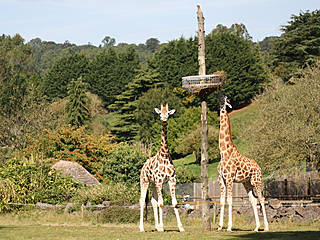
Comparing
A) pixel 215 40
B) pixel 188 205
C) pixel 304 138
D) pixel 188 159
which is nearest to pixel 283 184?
pixel 304 138

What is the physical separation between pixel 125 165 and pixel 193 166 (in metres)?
21.6

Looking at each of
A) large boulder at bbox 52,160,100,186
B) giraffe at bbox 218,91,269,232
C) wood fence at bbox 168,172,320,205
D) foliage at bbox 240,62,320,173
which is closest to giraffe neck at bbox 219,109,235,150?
giraffe at bbox 218,91,269,232

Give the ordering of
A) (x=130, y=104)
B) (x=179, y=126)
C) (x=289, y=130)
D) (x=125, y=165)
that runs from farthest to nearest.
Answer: (x=130, y=104) → (x=179, y=126) → (x=125, y=165) → (x=289, y=130)

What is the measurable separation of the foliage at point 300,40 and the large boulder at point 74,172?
38.8m

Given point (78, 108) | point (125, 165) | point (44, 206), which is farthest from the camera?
point (78, 108)

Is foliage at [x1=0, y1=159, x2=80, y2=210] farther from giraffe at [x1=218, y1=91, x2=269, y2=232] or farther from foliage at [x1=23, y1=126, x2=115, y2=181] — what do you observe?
giraffe at [x1=218, y1=91, x2=269, y2=232]

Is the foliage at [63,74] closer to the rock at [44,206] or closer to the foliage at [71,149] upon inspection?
the foliage at [71,149]

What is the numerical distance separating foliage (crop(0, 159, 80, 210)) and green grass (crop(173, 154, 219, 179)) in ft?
67.7

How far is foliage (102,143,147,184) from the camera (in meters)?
33.2

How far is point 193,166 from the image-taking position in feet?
177

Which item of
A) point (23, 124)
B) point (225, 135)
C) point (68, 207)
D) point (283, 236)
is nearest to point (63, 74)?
point (23, 124)

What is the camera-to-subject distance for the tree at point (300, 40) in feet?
214

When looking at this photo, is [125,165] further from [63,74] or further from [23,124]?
[63,74]

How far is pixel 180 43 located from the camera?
269 feet
